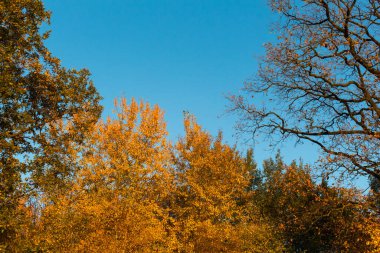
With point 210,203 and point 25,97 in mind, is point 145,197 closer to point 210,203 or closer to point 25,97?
point 210,203

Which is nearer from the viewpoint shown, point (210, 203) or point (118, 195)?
point (118, 195)

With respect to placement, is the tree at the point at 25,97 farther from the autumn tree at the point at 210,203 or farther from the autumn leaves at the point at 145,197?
the autumn tree at the point at 210,203

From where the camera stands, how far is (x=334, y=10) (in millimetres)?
15328

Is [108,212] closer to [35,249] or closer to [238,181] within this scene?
[35,249]

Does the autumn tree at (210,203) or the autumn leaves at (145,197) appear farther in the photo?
the autumn tree at (210,203)

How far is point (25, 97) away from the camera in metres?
→ 19.3

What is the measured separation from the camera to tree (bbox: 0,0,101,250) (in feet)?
54.2

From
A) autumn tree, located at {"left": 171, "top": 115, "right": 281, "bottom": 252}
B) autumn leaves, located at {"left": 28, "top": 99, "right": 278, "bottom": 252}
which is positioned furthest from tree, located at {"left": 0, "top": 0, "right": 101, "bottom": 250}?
autumn tree, located at {"left": 171, "top": 115, "right": 281, "bottom": 252}

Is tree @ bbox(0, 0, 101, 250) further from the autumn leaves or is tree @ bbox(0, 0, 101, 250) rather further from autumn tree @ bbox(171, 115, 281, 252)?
autumn tree @ bbox(171, 115, 281, 252)

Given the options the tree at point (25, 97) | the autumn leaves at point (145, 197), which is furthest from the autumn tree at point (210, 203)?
the tree at point (25, 97)

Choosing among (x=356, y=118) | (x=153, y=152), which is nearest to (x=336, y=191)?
(x=356, y=118)

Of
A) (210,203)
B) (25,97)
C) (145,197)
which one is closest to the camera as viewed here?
(25,97)

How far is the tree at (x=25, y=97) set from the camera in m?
16.5

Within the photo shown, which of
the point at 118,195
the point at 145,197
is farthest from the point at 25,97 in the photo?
the point at 145,197
